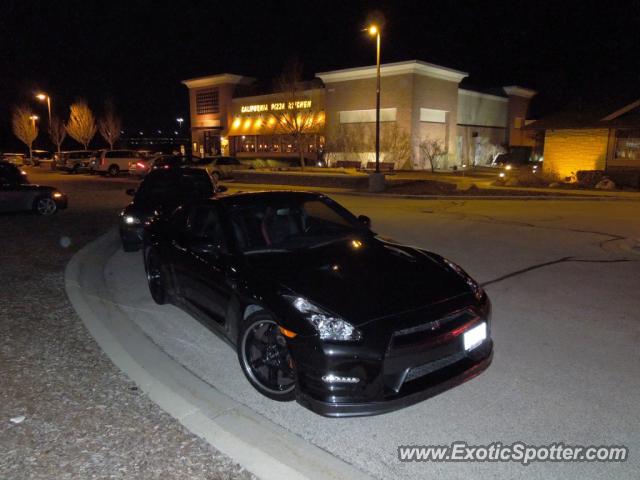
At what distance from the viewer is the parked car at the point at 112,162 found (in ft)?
116

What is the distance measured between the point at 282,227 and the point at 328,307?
1.73 meters

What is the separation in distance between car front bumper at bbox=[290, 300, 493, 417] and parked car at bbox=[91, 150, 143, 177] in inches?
1393

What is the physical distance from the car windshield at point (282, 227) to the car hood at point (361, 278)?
225mm

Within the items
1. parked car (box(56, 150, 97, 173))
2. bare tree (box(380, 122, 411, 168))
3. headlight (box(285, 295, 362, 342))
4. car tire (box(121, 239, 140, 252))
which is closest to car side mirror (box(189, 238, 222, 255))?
headlight (box(285, 295, 362, 342))

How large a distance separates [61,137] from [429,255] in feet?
210

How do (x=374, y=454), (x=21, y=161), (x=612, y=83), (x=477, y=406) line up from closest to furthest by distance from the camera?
(x=374, y=454), (x=477, y=406), (x=612, y=83), (x=21, y=161)

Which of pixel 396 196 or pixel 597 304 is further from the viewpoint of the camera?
pixel 396 196

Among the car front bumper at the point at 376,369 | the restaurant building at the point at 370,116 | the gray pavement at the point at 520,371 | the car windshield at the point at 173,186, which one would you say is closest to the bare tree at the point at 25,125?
the restaurant building at the point at 370,116

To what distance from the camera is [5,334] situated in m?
5.18

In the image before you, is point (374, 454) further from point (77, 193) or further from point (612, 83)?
point (612, 83)

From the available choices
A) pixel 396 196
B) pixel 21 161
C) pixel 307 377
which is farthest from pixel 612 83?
pixel 21 161

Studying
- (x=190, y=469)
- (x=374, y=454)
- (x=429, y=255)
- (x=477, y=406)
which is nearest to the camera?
(x=190, y=469)

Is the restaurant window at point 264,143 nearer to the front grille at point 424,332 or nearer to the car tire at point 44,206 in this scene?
the car tire at point 44,206

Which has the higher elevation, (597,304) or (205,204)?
(205,204)
